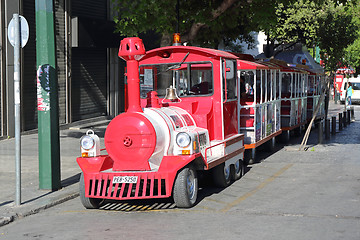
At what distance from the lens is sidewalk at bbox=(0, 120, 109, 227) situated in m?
9.20

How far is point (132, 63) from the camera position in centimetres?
932

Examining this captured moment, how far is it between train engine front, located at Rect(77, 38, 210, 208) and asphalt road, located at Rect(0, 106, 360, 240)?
354 millimetres

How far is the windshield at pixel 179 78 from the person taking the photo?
1090 cm

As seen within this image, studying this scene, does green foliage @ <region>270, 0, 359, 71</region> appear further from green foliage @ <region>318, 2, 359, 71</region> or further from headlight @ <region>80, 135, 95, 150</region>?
headlight @ <region>80, 135, 95, 150</region>

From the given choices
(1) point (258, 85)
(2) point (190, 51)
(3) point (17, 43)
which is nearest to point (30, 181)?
(3) point (17, 43)

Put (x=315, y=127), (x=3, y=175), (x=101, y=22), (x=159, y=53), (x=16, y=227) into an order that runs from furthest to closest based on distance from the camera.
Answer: (x=315, y=127) → (x=101, y=22) → (x=3, y=175) → (x=159, y=53) → (x=16, y=227)

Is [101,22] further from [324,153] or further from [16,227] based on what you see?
[16,227]

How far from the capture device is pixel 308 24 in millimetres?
35938

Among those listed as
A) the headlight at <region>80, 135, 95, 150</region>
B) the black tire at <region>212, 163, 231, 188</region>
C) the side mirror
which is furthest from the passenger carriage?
the headlight at <region>80, 135, 95, 150</region>

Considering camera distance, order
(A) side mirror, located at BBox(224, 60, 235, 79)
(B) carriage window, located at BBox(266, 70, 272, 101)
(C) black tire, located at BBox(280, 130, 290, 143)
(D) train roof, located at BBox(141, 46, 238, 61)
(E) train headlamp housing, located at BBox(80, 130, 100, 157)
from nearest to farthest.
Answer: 1. (E) train headlamp housing, located at BBox(80, 130, 100, 157)
2. (D) train roof, located at BBox(141, 46, 238, 61)
3. (A) side mirror, located at BBox(224, 60, 235, 79)
4. (B) carriage window, located at BBox(266, 70, 272, 101)
5. (C) black tire, located at BBox(280, 130, 290, 143)

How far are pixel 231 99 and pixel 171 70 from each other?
4.43 feet

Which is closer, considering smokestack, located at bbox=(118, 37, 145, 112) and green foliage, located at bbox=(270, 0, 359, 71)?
smokestack, located at bbox=(118, 37, 145, 112)

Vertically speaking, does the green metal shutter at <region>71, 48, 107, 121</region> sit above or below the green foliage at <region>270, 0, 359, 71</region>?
below

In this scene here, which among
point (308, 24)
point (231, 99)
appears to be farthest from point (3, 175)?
point (308, 24)
